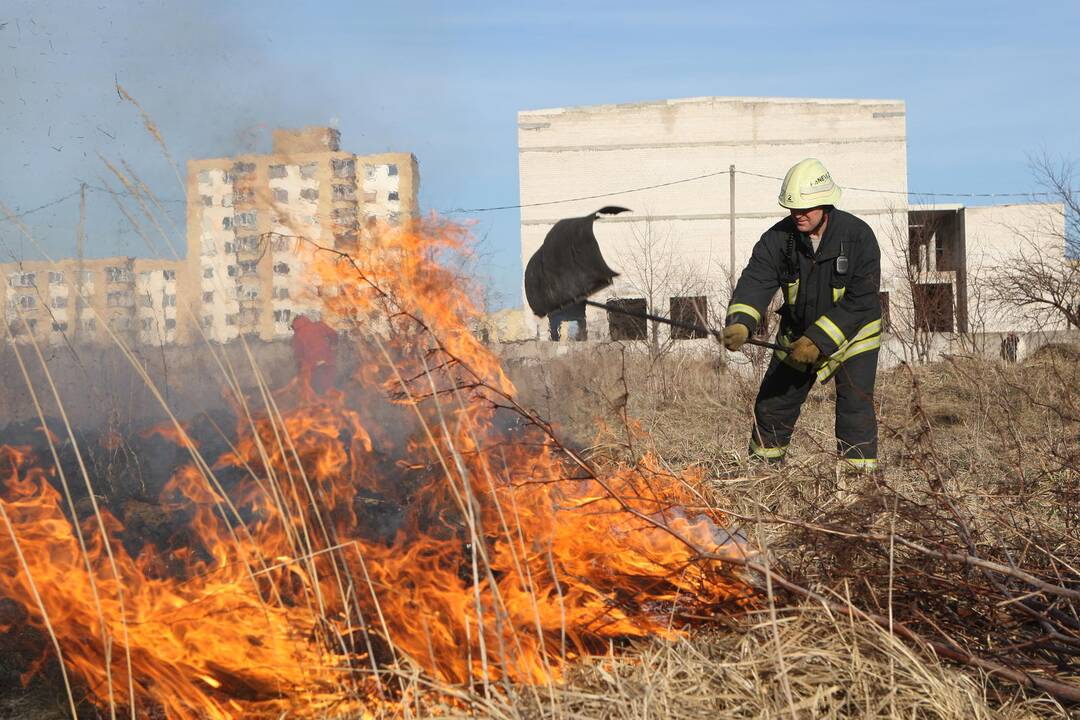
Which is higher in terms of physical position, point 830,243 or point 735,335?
point 830,243

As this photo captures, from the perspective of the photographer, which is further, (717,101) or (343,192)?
(717,101)

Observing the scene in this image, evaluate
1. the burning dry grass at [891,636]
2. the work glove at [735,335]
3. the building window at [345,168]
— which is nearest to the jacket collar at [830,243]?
the work glove at [735,335]

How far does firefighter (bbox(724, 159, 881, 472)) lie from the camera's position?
4848 millimetres

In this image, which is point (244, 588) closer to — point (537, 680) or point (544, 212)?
point (537, 680)

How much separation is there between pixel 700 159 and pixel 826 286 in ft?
92.1

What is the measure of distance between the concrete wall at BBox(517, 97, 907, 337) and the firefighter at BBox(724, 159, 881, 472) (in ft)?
86.6

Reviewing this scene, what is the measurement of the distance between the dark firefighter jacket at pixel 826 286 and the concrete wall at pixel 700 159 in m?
26.4

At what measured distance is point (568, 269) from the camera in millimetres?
3959

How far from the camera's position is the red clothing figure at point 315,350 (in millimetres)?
8062

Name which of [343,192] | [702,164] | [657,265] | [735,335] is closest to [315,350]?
[343,192]

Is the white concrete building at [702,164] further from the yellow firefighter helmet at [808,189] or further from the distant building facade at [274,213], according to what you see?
the yellow firefighter helmet at [808,189]

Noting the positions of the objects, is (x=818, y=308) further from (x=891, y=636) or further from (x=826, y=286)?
(x=891, y=636)

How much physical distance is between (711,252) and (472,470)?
94.1 feet

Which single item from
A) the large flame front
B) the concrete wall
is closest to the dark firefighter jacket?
the large flame front
